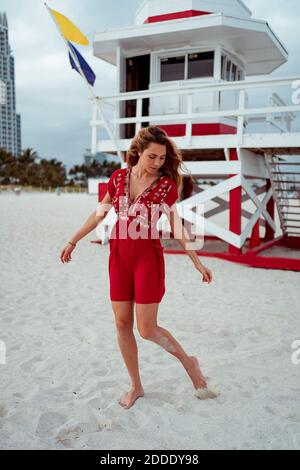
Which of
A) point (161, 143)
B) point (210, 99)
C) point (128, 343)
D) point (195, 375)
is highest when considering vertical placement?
point (210, 99)

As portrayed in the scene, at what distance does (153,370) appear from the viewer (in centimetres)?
354

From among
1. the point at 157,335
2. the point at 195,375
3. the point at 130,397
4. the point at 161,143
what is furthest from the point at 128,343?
the point at 161,143

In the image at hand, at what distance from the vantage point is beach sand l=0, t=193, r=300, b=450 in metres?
2.62

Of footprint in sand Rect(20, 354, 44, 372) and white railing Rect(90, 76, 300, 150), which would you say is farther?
white railing Rect(90, 76, 300, 150)

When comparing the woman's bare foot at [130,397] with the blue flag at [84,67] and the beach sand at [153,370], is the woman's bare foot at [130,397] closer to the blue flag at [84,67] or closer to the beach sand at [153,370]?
the beach sand at [153,370]

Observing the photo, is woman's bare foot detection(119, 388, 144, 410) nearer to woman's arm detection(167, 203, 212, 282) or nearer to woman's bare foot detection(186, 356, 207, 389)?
woman's bare foot detection(186, 356, 207, 389)

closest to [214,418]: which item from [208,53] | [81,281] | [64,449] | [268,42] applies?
[64,449]

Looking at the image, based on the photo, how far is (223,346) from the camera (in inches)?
161

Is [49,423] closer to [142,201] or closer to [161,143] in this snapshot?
[142,201]

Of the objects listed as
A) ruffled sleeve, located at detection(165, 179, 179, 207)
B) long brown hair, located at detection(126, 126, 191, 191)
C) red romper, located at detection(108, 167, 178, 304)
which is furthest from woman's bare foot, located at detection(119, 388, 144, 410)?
long brown hair, located at detection(126, 126, 191, 191)

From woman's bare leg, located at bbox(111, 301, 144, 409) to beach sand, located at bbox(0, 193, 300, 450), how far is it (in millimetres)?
88

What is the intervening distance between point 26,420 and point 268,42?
363 inches

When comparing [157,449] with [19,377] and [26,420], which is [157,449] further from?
[19,377]

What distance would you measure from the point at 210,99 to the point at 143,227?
7.20 m
